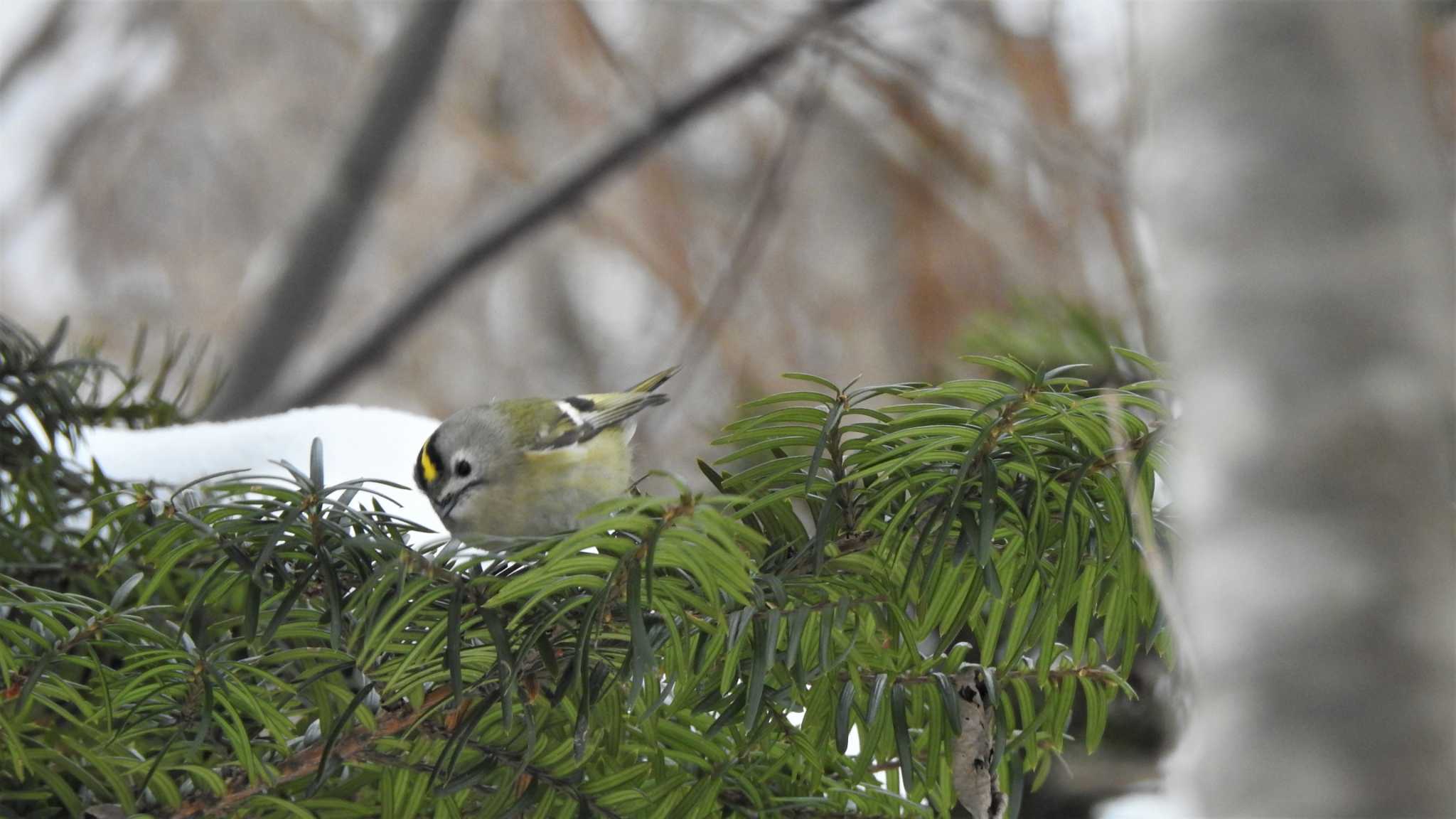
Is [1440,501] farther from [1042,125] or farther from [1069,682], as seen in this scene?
[1042,125]

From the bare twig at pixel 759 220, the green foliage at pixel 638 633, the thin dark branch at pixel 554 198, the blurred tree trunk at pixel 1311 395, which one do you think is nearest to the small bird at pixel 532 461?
the green foliage at pixel 638 633

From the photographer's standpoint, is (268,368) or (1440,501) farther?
(268,368)

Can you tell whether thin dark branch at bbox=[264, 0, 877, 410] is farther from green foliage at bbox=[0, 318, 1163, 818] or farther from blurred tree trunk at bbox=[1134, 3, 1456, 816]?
blurred tree trunk at bbox=[1134, 3, 1456, 816]

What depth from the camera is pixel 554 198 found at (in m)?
2.19

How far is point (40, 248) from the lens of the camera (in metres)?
3.33

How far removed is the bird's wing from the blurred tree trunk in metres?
0.69

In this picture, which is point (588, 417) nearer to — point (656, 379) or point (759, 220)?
point (656, 379)

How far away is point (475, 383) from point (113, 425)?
2747 millimetres

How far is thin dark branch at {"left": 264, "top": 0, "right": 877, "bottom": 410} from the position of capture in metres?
2.04

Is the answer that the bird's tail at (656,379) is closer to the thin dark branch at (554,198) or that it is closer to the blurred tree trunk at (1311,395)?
the blurred tree trunk at (1311,395)

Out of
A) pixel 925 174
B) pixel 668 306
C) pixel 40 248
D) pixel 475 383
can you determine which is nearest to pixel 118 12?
pixel 40 248

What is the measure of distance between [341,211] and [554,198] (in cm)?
38

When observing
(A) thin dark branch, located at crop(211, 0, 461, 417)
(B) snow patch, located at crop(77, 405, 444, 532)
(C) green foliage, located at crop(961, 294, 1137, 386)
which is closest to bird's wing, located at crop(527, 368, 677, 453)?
(B) snow patch, located at crop(77, 405, 444, 532)

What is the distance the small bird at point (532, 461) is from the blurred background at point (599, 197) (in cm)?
21
